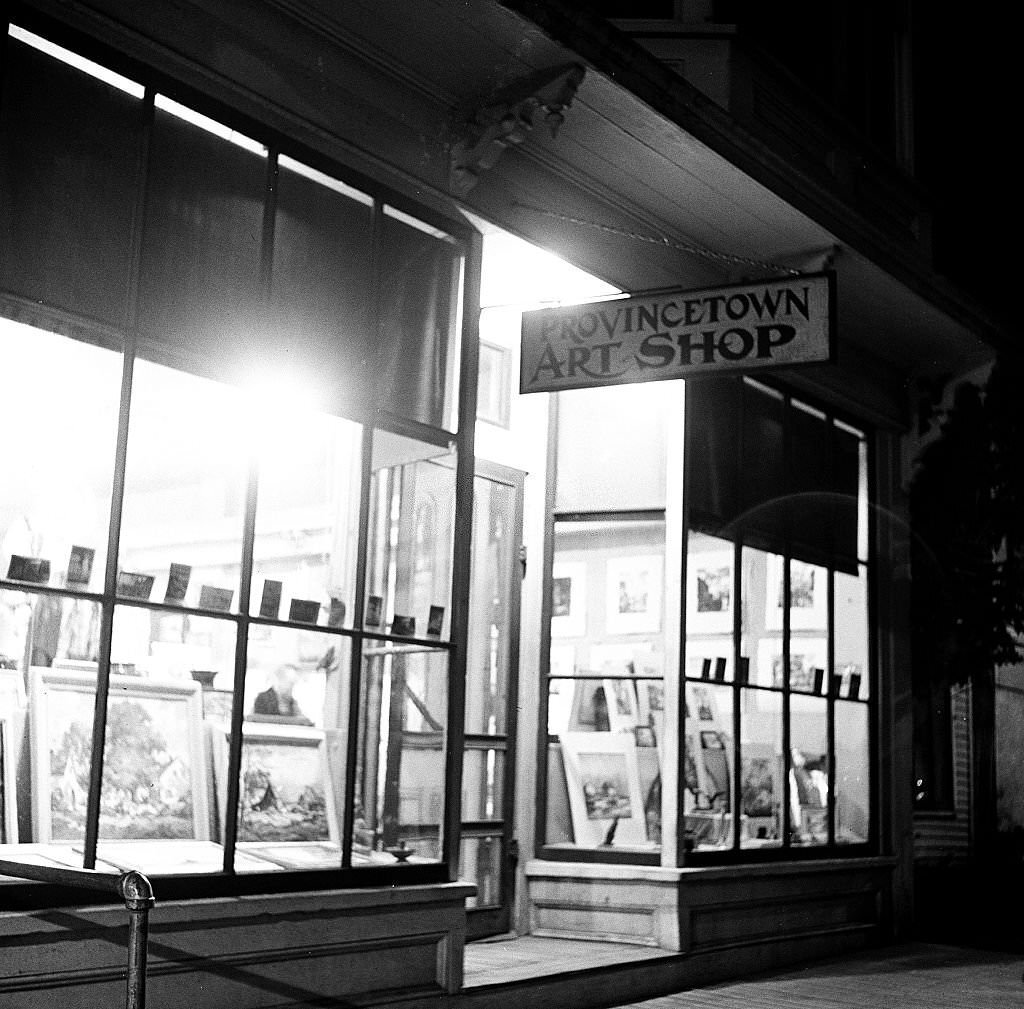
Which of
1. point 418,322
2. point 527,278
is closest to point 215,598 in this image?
point 418,322

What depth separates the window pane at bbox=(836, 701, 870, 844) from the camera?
33.5ft

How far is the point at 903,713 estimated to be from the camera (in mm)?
10883

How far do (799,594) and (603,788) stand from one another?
210cm

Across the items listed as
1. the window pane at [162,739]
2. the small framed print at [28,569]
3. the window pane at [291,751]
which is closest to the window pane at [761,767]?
the window pane at [291,751]

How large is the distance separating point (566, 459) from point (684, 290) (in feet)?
8.31

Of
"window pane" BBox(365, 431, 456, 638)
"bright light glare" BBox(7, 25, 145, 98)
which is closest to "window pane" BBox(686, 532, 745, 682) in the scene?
Answer: "window pane" BBox(365, 431, 456, 638)

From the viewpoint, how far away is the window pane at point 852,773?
402 inches

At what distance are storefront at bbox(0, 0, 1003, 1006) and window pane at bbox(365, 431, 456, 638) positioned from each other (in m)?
0.02

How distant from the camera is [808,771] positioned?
32.2ft

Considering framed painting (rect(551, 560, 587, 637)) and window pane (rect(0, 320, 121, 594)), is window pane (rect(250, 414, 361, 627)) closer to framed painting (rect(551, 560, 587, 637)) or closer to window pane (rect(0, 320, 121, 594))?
window pane (rect(0, 320, 121, 594))

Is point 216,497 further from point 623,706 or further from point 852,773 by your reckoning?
point 852,773

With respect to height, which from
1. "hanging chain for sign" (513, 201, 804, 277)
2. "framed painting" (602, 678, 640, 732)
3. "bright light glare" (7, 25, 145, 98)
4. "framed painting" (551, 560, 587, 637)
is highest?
"hanging chain for sign" (513, 201, 804, 277)

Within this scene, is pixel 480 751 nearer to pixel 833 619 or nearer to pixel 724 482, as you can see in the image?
pixel 724 482

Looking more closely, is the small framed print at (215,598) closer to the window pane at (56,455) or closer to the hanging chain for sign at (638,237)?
the window pane at (56,455)
